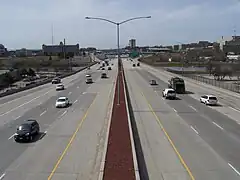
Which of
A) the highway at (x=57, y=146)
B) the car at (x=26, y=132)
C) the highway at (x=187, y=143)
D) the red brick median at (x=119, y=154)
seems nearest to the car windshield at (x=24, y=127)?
the car at (x=26, y=132)

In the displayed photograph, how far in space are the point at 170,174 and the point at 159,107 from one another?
2493 centimetres

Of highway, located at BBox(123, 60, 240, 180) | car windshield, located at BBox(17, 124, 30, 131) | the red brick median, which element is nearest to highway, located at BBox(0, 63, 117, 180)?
the red brick median

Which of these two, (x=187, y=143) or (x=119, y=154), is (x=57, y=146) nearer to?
(x=119, y=154)

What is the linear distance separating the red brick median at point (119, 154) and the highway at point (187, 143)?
3.63 ft

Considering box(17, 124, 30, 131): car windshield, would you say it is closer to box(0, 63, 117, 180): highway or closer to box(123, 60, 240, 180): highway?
box(0, 63, 117, 180): highway

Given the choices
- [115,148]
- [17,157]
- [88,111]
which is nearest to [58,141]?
[17,157]

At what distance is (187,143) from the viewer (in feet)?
79.3

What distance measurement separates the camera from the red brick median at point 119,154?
1520cm

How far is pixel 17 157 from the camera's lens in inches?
819

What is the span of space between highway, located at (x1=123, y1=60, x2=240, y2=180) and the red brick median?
1.11 m

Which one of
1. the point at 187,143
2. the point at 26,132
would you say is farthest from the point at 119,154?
the point at 26,132

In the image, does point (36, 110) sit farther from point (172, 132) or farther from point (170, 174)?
point (170, 174)

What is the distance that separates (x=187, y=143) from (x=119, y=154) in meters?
7.09

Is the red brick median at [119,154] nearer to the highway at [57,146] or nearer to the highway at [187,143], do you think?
the highway at [57,146]
